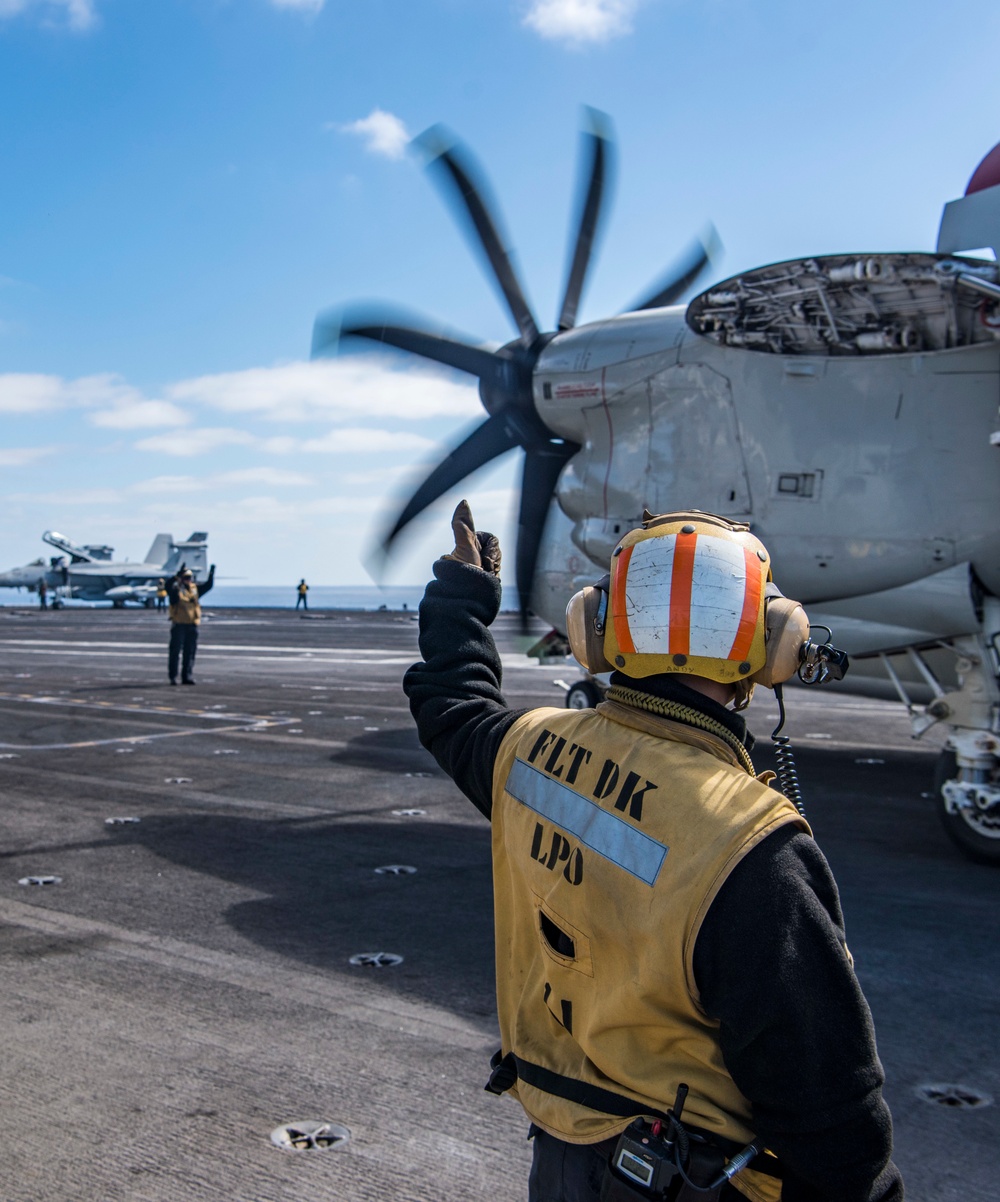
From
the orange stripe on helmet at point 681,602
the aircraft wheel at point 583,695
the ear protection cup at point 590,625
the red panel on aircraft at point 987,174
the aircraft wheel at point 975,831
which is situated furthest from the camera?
the aircraft wheel at point 583,695

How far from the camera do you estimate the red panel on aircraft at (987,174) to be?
6.86 meters

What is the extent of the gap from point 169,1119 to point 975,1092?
2.79 meters

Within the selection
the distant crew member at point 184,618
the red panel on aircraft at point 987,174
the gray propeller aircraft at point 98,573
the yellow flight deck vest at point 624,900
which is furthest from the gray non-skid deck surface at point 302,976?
the gray propeller aircraft at point 98,573

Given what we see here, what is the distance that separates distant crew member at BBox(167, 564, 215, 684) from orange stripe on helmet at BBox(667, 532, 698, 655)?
1545 centimetres

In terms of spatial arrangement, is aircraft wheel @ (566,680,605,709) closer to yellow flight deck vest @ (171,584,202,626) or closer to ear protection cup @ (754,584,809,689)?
yellow flight deck vest @ (171,584,202,626)

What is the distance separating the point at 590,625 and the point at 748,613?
0.35 m

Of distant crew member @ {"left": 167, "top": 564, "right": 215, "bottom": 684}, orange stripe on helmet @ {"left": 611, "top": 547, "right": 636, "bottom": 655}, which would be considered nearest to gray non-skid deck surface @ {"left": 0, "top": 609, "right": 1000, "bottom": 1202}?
orange stripe on helmet @ {"left": 611, "top": 547, "right": 636, "bottom": 655}

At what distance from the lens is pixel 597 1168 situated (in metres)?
1.66

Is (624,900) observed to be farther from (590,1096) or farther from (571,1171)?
(571,1171)

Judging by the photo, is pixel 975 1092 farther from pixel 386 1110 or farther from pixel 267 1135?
pixel 267 1135

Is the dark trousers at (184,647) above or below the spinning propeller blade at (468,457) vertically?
below

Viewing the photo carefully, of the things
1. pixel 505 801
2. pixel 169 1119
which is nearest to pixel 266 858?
pixel 169 1119

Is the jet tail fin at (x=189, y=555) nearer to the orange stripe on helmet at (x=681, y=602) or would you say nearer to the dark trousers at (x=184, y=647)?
the dark trousers at (x=184, y=647)

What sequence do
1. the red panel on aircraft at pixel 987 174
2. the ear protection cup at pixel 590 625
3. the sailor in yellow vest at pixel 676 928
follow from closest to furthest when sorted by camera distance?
the sailor in yellow vest at pixel 676 928 → the ear protection cup at pixel 590 625 → the red panel on aircraft at pixel 987 174
